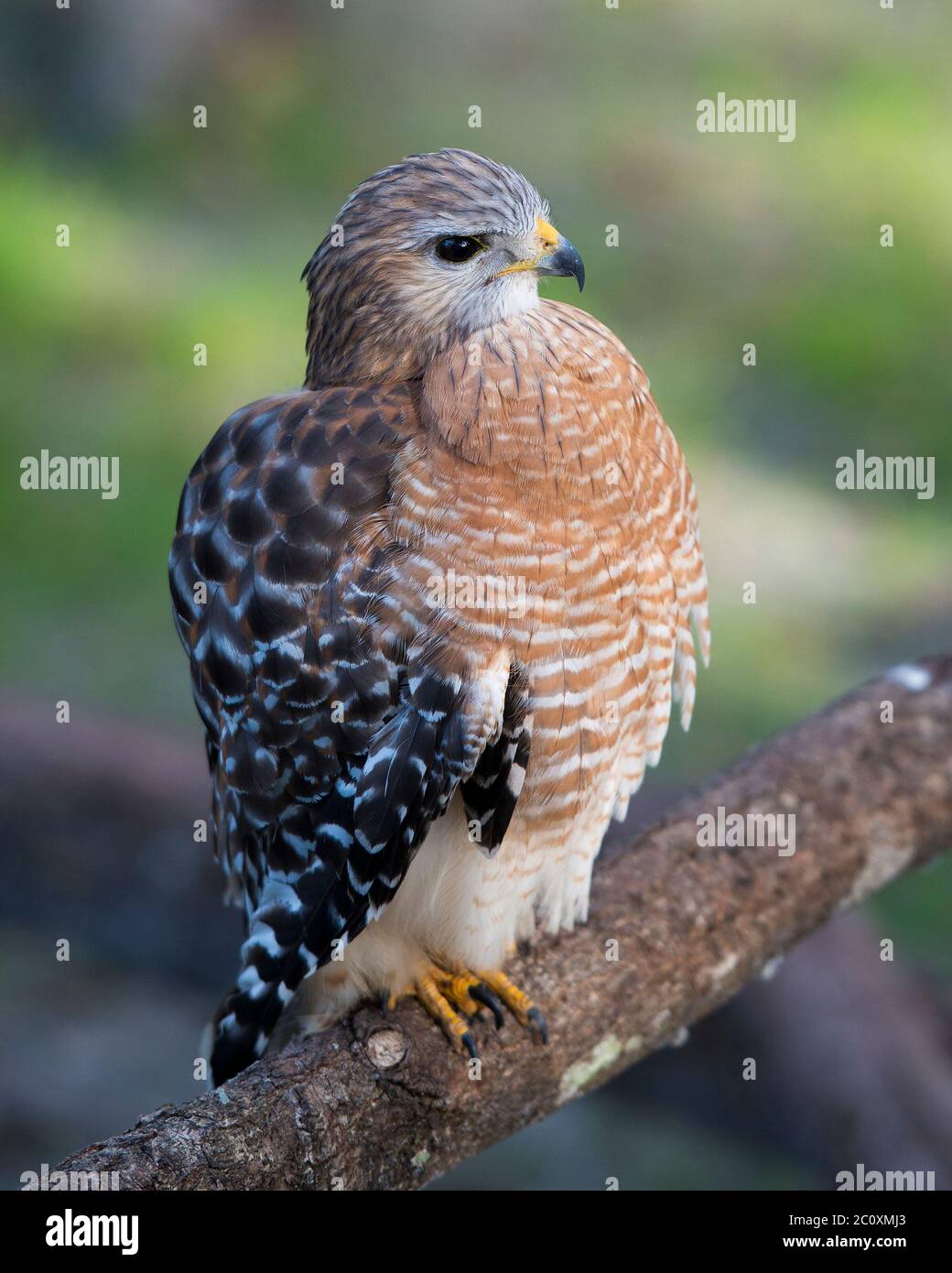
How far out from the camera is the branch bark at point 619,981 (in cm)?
191

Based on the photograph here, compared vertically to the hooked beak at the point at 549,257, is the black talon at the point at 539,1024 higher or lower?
lower

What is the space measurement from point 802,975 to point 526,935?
3.31 ft

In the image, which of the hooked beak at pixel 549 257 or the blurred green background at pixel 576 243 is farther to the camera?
the blurred green background at pixel 576 243

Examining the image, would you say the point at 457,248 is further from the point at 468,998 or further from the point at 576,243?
the point at 576,243

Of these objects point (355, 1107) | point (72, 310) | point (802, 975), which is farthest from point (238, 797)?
point (72, 310)

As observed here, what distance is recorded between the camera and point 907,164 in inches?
301

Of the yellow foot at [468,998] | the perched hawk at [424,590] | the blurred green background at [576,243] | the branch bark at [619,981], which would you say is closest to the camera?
the branch bark at [619,981]

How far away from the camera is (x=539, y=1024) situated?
7.48 feet

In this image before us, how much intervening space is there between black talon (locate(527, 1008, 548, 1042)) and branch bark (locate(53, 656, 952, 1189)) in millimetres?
21

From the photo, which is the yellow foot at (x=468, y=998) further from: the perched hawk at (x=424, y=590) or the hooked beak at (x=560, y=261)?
the hooked beak at (x=560, y=261)

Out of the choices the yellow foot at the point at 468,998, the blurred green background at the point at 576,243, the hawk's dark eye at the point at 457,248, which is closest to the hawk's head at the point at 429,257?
the hawk's dark eye at the point at 457,248

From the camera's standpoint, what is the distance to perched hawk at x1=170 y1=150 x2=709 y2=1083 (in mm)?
2035

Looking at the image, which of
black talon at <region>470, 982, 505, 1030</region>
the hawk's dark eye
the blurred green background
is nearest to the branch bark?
black talon at <region>470, 982, 505, 1030</region>

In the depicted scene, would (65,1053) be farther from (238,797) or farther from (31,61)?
(31,61)
